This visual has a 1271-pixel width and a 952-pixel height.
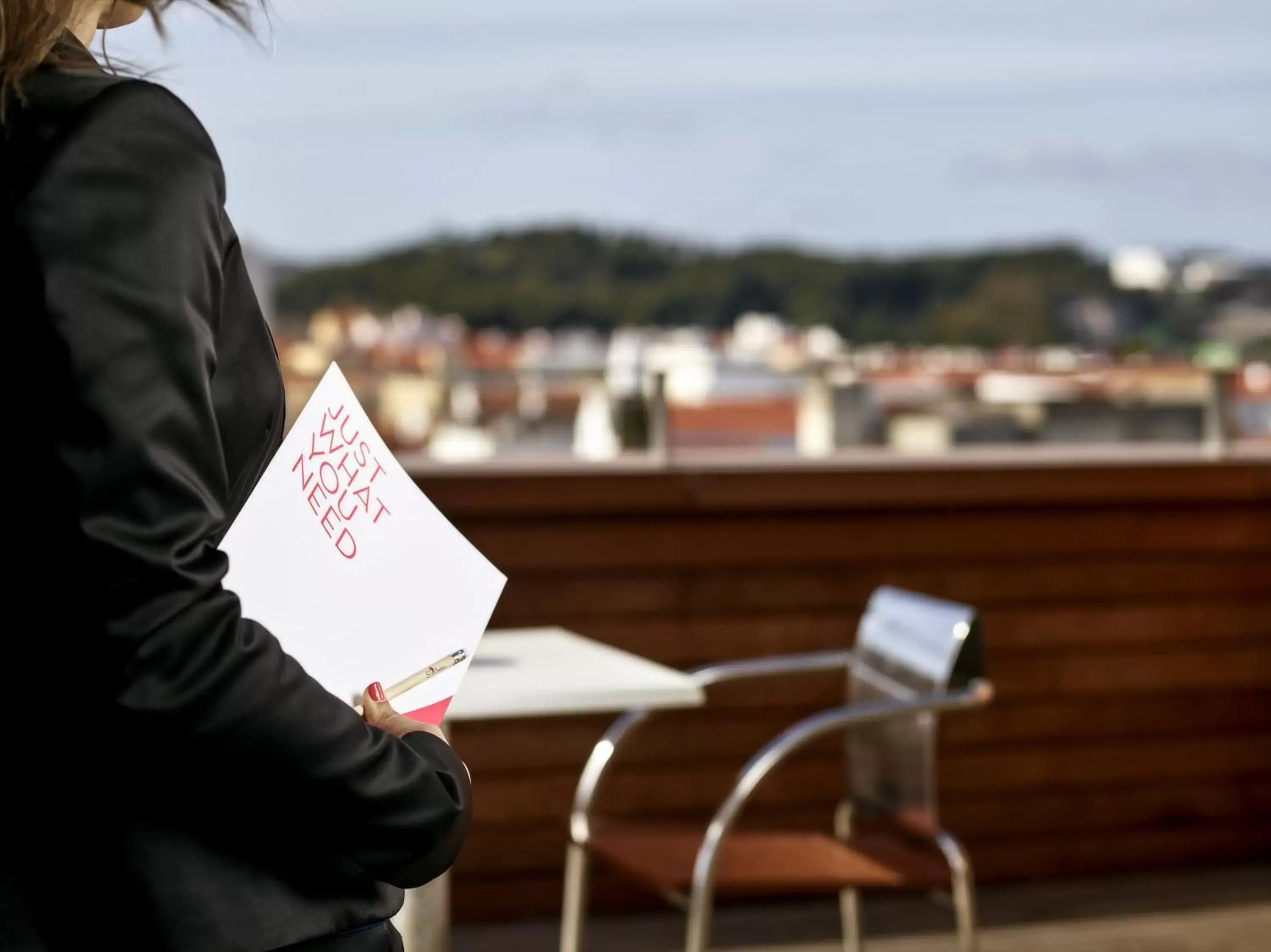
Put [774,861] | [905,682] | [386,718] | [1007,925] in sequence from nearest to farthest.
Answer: [386,718] < [774,861] < [905,682] < [1007,925]

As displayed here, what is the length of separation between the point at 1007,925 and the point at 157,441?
3.32 m

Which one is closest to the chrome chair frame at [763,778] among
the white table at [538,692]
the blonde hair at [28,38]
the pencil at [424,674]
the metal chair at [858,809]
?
the metal chair at [858,809]

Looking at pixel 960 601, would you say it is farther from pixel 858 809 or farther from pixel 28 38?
pixel 28 38

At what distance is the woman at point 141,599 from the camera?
74cm

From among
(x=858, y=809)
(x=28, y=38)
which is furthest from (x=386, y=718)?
(x=858, y=809)

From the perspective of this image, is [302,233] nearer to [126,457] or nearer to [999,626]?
[999,626]

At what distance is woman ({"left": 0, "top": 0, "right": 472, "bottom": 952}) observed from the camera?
0.74 m

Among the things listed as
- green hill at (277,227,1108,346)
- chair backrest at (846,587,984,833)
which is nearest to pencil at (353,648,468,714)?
chair backrest at (846,587,984,833)

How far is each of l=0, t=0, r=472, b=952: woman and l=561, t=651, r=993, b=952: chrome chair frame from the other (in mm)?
1420

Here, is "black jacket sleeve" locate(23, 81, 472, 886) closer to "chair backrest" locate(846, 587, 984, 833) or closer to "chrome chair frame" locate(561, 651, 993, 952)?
"chrome chair frame" locate(561, 651, 993, 952)

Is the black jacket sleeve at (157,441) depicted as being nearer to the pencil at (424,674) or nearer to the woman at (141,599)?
the woman at (141,599)

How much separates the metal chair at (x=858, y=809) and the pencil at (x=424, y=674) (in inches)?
50.8

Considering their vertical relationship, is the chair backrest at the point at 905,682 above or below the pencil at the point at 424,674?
below

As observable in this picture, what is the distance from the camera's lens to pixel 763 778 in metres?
2.45
